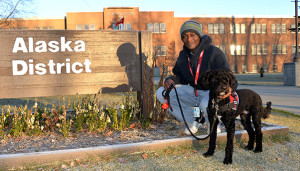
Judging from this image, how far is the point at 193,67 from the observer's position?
12.9 feet

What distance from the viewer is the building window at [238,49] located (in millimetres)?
42438

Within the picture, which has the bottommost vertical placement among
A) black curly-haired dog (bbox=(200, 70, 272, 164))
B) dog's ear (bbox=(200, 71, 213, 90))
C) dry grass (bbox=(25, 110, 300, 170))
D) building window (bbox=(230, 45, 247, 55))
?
dry grass (bbox=(25, 110, 300, 170))

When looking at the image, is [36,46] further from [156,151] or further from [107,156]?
[156,151]

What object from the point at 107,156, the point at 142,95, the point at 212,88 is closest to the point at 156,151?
the point at 107,156

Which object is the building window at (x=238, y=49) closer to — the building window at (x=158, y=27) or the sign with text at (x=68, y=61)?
the building window at (x=158, y=27)

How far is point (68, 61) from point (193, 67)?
220 centimetres

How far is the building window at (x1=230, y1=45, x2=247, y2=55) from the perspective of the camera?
42.4m

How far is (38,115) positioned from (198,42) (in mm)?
2937

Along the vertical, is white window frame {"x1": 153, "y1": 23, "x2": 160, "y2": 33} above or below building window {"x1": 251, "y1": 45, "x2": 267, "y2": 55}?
above

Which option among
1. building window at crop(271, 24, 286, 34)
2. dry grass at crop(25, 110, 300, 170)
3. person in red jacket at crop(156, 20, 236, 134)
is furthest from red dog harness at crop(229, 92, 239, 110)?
building window at crop(271, 24, 286, 34)

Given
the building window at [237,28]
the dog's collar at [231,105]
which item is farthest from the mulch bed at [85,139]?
the building window at [237,28]

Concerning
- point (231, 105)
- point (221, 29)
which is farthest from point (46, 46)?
point (221, 29)

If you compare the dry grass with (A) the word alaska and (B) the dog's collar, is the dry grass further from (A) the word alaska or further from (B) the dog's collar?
(A) the word alaska

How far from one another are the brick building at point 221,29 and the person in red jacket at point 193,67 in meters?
33.4
